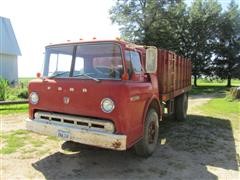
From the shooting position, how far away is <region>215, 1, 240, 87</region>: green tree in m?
38.0

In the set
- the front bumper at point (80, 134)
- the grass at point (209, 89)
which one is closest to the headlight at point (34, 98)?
the front bumper at point (80, 134)

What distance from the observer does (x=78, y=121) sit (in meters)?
5.48

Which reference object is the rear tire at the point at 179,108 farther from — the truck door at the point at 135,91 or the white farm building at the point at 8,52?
the white farm building at the point at 8,52

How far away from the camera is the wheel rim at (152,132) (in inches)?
251

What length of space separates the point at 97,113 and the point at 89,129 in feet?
1.03

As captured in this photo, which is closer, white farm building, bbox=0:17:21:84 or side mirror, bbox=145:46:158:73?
side mirror, bbox=145:46:158:73

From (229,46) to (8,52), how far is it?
87.9ft

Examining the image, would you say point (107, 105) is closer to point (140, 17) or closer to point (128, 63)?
point (128, 63)

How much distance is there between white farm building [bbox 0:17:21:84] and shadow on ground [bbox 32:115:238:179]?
2064cm

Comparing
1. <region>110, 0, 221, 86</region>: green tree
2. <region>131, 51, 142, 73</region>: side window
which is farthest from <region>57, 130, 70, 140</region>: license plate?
<region>110, 0, 221, 86</region>: green tree

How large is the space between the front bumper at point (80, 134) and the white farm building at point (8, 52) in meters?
21.1

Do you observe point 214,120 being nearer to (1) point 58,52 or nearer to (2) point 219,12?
(1) point 58,52

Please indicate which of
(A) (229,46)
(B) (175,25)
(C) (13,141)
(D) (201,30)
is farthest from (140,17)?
(C) (13,141)

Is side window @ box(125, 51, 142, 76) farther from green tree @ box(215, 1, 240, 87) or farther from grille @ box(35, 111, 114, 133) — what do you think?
green tree @ box(215, 1, 240, 87)
